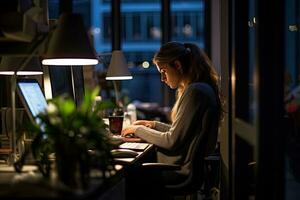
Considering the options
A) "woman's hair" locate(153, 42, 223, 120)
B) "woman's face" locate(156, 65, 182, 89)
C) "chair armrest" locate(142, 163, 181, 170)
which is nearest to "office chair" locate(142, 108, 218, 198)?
"chair armrest" locate(142, 163, 181, 170)

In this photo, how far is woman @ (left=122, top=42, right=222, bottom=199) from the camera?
9.16 ft

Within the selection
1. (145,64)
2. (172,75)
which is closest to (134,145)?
(172,75)

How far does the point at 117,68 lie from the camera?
3920 millimetres

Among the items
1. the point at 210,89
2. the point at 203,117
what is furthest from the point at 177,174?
the point at 210,89

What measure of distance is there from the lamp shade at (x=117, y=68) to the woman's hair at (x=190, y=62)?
928 millimetres

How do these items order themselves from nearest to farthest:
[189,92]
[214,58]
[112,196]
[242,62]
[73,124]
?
1. [73,124]
2. [112,196]
3. [242,62]
4. [189,92]
5. [214,58]

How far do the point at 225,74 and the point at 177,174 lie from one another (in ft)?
2.61

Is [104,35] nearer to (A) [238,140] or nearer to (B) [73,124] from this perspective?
(A) [238,140]

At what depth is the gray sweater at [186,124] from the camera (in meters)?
2.78

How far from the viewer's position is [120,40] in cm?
622

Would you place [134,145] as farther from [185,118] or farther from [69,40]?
[69,40]

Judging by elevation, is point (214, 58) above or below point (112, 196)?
above

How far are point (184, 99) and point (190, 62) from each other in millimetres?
290

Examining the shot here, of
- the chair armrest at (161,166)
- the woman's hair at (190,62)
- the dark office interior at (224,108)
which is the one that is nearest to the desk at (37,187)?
the dark office interior at (224,108)
